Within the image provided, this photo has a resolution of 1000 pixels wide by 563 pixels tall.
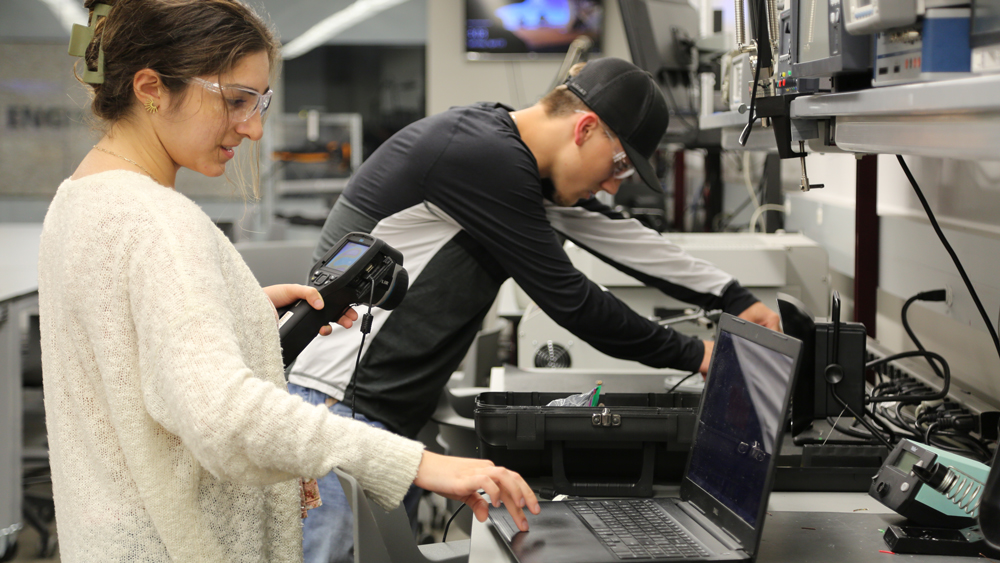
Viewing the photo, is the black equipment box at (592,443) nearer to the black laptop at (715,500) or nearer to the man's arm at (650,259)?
the black laptop at (715,500)

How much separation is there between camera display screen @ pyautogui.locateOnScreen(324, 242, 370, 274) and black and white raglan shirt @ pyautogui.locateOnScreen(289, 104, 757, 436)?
25cm

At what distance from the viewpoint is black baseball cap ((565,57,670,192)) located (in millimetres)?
1555

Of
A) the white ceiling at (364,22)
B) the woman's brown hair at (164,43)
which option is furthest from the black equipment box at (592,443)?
the white ceiling at (364,22)

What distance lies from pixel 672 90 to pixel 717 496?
1909 millimetres

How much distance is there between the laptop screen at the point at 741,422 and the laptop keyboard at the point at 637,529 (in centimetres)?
7

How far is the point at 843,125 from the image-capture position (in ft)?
3.25

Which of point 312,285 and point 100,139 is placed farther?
point 312,285

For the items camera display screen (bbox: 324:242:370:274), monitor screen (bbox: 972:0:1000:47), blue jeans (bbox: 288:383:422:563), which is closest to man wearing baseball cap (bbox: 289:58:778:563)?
blue jeans (bbox: 288:383:422:563)

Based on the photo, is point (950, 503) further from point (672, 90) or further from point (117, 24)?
point (672, 90)

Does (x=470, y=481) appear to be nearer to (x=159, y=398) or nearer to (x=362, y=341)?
(x=159, y=398)

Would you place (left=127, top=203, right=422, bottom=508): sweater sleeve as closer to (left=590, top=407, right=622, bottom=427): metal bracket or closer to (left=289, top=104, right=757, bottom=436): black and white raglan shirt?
(left=590, top=407, right=622, bottom=427): metal bracket

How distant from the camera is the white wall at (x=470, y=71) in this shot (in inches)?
236

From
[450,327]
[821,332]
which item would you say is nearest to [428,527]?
[450,327]

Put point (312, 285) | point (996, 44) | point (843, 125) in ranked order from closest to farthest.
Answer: point (996, 44), point (843, 125), point (312, 285)
